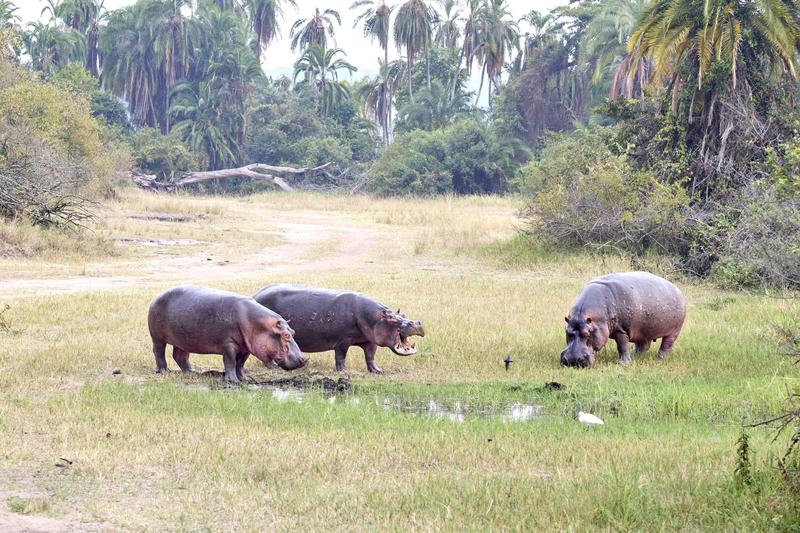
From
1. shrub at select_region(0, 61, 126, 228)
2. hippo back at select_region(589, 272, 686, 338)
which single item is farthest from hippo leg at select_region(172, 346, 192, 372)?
shrub at select_region(0, 61, 126, 228)

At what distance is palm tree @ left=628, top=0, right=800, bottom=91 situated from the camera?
1947cm

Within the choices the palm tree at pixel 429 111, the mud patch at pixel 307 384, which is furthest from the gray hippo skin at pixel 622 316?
the palm tree at pixel 429 111

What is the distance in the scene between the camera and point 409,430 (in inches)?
296

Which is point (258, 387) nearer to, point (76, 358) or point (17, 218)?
point (76, 358)

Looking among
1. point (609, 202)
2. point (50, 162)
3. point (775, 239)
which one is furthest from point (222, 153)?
point (775, 239)

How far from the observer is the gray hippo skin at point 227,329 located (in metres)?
9.54

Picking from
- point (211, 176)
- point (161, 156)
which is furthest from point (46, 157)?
point (161, 156)

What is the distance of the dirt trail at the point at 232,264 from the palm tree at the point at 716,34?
8185mm

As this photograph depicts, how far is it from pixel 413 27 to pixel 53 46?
23.5m

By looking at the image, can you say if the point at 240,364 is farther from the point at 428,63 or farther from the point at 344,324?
the point at 428,63

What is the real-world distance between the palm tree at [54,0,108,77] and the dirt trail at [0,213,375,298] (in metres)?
42.8

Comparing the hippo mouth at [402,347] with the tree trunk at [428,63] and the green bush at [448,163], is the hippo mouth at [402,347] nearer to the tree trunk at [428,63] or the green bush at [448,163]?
the green bush at [448,163]

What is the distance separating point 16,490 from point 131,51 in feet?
207

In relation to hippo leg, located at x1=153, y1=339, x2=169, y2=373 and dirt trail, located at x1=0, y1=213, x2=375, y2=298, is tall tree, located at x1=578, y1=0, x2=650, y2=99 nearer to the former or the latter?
dirt trail, located at x1=0, y1=213, x2=375, y2=298
